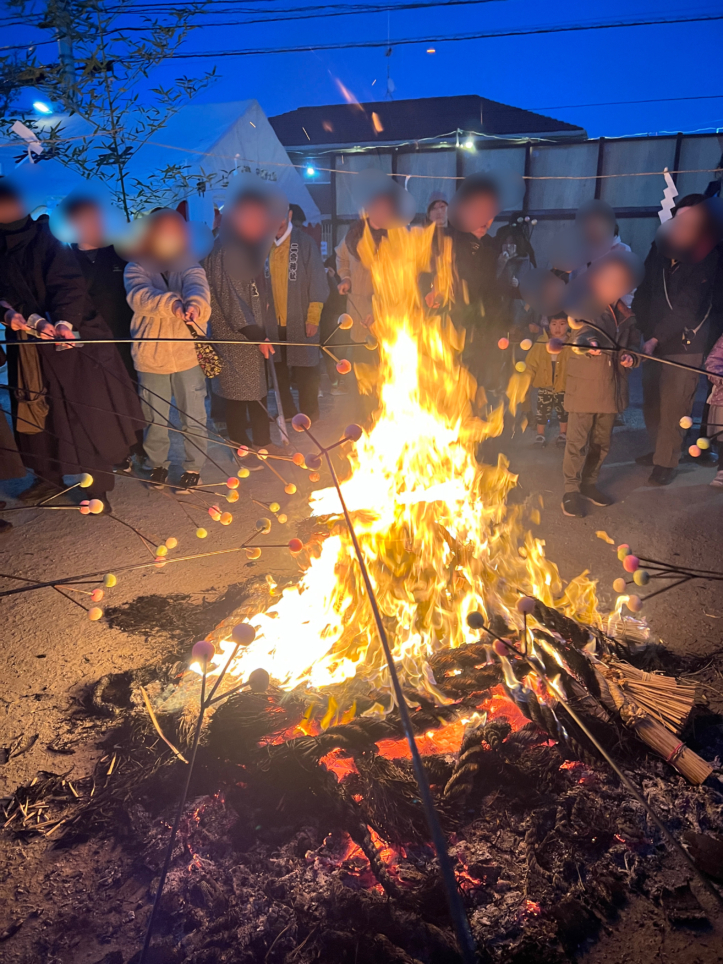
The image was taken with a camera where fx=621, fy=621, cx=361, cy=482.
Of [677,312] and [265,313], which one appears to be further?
[265,313]

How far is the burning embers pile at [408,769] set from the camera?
6.52 feet

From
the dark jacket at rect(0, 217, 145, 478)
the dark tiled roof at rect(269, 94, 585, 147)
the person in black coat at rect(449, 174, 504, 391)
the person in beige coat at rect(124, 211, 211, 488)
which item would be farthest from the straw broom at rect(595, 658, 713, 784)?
the dark tiled roof at rect(269, 94, 585, 147)

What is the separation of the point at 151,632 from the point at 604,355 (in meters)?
3.69

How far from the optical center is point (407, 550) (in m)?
3.27

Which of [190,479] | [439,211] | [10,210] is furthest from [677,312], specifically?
[10,210]

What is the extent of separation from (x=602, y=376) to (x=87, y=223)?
165 inches

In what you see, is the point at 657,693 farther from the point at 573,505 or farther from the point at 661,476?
the point at 661,476

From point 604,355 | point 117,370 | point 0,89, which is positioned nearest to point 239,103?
point 0,89

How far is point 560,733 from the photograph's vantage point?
99.3 inches

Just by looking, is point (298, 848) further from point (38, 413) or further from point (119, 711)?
point (38, 413)

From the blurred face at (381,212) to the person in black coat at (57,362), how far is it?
233cm

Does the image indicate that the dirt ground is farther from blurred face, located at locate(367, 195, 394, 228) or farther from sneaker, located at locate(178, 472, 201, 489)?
blurred face, located at locate(367, 195, 394, 228)

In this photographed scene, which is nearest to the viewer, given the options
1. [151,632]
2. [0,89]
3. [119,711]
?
[119,711]

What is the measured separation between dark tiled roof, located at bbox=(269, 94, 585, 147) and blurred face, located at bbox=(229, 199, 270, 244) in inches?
662
